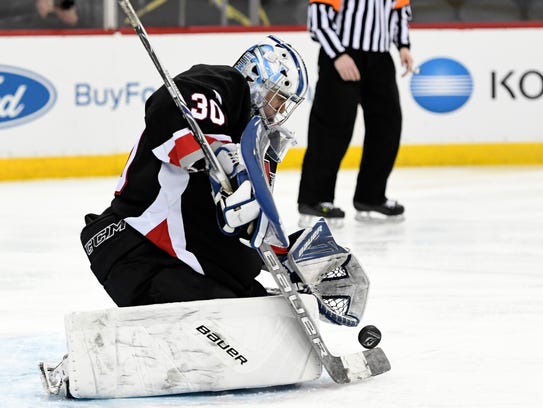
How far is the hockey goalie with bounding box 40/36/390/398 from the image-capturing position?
2600 millimetres

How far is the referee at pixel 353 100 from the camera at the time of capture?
5.32 metres

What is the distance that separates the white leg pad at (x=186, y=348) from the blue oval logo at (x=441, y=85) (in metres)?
4.44

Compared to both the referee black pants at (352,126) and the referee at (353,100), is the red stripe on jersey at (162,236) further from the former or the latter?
the referee black pants at (352,126)

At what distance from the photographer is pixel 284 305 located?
2.69 meters

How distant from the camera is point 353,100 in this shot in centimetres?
534

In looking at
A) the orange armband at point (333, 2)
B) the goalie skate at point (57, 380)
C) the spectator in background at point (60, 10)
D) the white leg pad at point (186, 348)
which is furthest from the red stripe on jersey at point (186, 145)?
the spectator in background at point (60, 10)

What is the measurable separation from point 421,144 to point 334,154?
1796mm

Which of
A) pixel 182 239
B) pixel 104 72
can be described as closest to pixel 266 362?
pixel 182 239

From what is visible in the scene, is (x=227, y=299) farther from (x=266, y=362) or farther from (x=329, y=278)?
(x=329, y=278)

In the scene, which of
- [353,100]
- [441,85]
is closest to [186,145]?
[353,100]

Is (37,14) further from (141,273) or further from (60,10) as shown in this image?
(141,273)

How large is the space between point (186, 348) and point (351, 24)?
294cm

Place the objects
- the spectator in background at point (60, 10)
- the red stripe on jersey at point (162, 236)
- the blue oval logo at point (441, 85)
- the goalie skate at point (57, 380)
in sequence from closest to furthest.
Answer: the goalie skate at point (57, 380)
the red stripe on jersey at point (162, 236)
the spectator in background at point (60, 10)
the blue oval logo at point (441, 85)

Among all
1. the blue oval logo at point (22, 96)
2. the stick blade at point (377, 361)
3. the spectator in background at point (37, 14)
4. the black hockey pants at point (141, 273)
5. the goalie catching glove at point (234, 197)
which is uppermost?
the goalie catching glove at point (234, 197)
